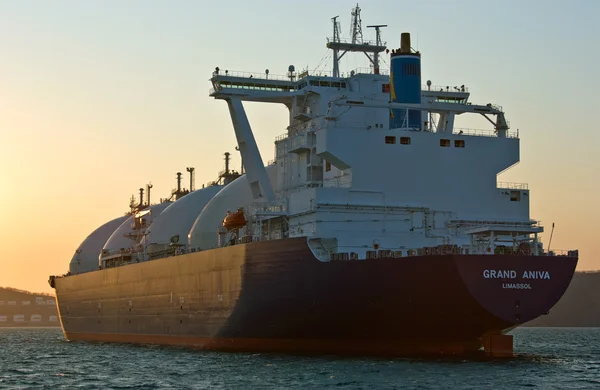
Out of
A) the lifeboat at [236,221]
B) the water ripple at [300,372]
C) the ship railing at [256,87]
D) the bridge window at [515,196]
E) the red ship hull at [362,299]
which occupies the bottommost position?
the water ripple at [300,372]

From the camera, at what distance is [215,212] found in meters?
45.0

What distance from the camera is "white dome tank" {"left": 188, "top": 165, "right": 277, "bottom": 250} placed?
44.6 metres

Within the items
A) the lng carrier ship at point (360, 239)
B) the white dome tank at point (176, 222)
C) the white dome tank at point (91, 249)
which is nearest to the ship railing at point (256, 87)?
the lng carrier ship at point (360, 239)

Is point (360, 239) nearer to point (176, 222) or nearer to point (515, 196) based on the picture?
point (515, 196)

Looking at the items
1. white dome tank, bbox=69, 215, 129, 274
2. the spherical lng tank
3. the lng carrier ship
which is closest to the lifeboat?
the lng carrier ship

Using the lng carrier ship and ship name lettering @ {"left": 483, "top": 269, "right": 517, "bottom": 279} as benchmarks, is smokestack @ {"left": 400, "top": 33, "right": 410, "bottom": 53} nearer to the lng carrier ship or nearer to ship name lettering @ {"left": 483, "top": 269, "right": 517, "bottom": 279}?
the lng carrier ship

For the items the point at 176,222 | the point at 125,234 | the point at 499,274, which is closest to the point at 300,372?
the point at 499,274

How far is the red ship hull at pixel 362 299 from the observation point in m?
31.7

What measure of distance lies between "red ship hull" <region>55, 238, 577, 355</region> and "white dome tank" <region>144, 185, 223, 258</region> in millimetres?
8827

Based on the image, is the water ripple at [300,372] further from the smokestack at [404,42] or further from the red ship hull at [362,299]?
the smokestack at [404,42]

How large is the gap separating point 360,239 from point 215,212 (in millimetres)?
10747

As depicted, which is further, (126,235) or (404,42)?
(126,235)

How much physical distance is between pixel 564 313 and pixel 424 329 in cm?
11323

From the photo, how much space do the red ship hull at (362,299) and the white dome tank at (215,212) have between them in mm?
3013
